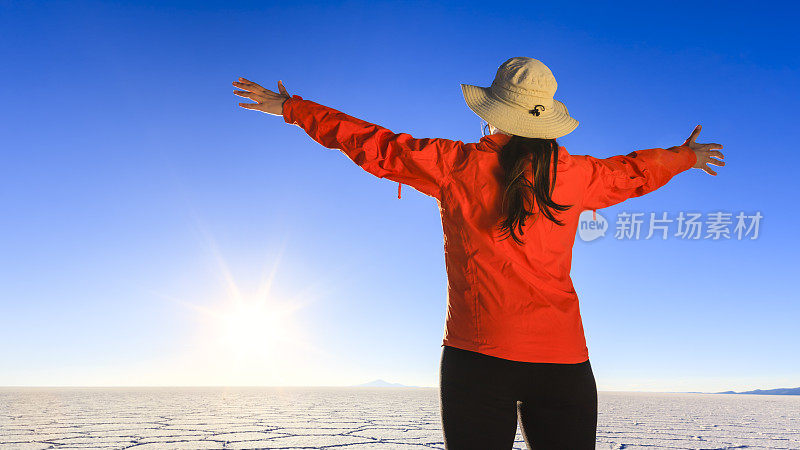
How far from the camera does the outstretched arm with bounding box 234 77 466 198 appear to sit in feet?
4.04

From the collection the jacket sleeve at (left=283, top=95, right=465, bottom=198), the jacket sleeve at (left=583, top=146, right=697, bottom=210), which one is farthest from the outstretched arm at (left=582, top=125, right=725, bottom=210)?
the jacket sleeve at (left=283, top=95, right=465, bottom=198)

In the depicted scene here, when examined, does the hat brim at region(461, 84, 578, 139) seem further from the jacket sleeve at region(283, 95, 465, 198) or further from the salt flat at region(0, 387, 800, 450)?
the salt flat at region(0, 387, 800, 450)

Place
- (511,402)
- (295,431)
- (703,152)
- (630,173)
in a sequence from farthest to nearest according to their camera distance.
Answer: (295,431), (703,152), (630,173), (511,402)

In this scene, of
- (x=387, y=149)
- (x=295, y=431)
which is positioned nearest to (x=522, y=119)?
(x=387, y=149)

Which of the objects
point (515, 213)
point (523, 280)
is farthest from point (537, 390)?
point (515, 213)

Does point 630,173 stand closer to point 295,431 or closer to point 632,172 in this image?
point 632,172

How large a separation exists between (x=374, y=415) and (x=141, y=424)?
250cm

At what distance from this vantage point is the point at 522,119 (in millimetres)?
1276

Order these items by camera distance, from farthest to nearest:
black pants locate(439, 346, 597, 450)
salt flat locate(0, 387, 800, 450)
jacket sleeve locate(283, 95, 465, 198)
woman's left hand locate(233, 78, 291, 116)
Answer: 1. salt flat locate(0, 387, 800, 450)
2. woman's left hand locate(233, 78, 291, 116)
3. jacket sleeve locate(283, 95, 465, 198)
4. black pants locate(439, 346, 597, 450)

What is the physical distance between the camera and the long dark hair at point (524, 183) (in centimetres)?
118

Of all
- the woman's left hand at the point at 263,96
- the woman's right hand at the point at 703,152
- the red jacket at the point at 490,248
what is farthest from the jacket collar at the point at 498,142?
the woman's right hand at the point at 703,152

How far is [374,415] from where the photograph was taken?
670cm

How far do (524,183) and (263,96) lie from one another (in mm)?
770

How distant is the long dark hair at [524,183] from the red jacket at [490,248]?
0.06 feet
